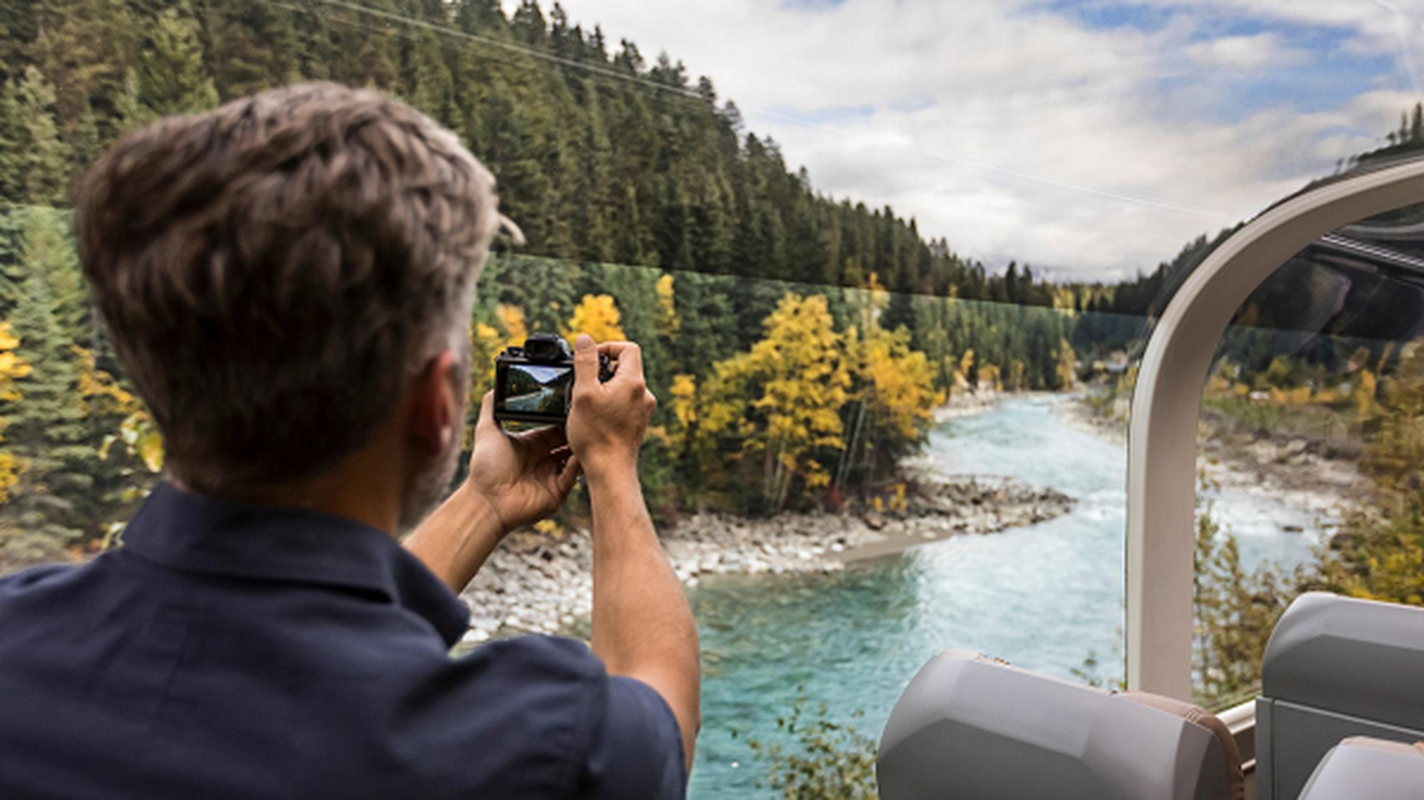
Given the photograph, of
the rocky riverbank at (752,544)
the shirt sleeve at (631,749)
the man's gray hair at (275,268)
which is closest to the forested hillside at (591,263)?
the rocky riverbank at (752,544)

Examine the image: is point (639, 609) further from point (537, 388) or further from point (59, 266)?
point (59, 266)

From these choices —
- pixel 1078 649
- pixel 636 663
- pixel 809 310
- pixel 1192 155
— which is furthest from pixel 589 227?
pixel 1078 649

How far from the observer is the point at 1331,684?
263cm

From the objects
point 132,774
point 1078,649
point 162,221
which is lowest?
point 1078,649

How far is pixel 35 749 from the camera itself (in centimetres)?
58

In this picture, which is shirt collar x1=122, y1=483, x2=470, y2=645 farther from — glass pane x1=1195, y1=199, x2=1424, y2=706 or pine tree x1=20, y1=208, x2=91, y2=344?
glass pane x1=1195, y1=199, x2=1424, y2=706

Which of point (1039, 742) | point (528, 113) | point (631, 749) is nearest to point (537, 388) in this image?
point (631, 749)

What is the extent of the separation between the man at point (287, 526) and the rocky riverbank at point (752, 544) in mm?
2461

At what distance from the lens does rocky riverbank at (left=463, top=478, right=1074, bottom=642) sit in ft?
11.2

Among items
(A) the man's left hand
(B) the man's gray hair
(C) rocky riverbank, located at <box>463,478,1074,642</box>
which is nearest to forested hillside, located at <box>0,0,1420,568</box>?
(C) rocky riverbank, located at <box>463,478,1074,642</box>

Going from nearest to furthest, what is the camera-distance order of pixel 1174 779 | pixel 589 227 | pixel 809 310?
pixel 1174 779 → pixel 589 227 → pixel 809 310

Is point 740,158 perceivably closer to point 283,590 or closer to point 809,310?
point 809,310

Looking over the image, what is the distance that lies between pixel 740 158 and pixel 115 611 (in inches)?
129

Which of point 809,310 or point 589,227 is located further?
point 809,310
